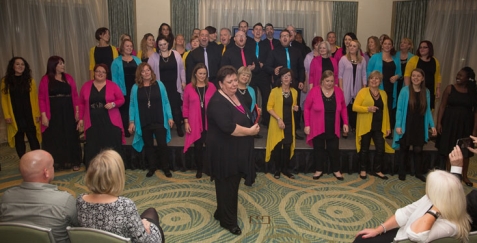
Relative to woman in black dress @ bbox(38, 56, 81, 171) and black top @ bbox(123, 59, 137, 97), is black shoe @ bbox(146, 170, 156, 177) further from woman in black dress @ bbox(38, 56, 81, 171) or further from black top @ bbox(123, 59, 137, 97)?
black top @ bbox(123, 59, 137, 97)

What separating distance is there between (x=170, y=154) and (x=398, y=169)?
322 centimetres

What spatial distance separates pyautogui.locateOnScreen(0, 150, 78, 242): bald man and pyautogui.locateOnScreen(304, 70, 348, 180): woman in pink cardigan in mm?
3286

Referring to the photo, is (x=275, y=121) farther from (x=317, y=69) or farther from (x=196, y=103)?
(x=317, y=69)

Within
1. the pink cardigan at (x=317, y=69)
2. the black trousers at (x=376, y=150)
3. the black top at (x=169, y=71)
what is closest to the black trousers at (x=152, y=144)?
the black top at (x=169, y=71)

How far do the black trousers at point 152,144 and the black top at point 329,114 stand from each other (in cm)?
211

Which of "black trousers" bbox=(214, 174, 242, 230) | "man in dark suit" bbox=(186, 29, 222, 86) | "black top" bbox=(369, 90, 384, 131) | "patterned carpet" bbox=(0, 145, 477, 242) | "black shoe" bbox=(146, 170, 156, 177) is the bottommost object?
"patterned carpet" bbox=(0, 145, 477, 242)

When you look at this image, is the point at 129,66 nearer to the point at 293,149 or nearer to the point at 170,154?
the point at 170,154

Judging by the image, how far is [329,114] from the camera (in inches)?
194

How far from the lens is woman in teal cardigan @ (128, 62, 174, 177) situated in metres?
4.89

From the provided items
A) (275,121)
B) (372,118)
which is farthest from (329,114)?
(275,121)

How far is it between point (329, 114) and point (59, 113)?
11.6 ft

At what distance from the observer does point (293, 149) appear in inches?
204

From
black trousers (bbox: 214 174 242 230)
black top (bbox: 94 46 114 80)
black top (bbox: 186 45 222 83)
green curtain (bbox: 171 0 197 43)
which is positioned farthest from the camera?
green curtain (bbox: 171 0 197 43)

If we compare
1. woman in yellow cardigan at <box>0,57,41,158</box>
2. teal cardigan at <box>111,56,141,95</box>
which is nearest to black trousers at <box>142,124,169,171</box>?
teal cardigan at <box>111,56,141,95</box>
